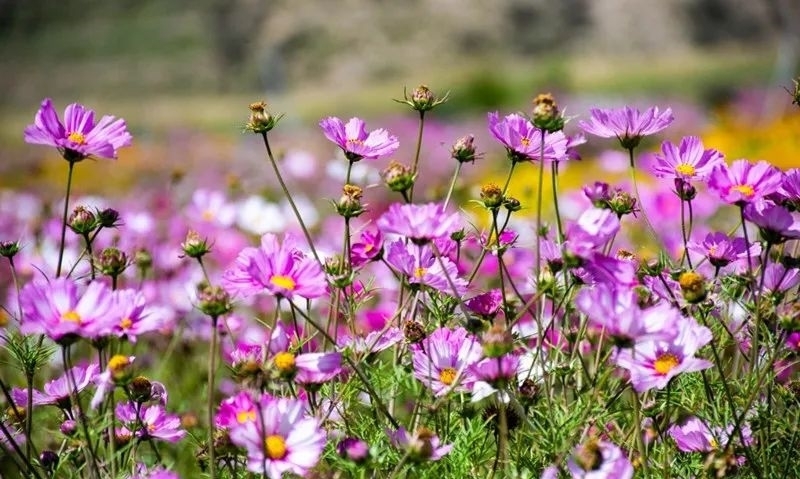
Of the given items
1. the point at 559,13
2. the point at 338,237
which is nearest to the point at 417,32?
the point at 559,13

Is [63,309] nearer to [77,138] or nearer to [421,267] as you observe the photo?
[77,138]

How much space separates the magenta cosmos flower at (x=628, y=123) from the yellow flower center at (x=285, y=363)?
409 millimetres

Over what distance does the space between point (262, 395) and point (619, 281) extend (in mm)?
305

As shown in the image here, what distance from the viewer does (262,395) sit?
69 centimetres

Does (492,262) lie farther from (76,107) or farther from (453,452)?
(76,107)

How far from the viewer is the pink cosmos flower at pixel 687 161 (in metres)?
0.87

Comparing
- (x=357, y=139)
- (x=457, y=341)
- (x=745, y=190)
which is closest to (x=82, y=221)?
(x=357, y=139)

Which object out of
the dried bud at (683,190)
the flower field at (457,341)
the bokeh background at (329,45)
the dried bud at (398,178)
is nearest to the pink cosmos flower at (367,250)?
the flower field at (457,341)

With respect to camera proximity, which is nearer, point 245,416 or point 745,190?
point 245,416

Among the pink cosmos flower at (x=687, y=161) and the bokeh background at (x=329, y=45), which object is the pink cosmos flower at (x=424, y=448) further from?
the bokeh background at (x=329, y=45)

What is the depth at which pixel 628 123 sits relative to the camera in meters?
0.88

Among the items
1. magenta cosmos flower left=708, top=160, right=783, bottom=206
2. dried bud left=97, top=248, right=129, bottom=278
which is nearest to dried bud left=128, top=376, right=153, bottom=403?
dried bud left=97, top=248, right=129, bottom=278

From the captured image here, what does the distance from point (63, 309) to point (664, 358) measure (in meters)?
0.50

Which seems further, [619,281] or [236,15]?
[236,15]
